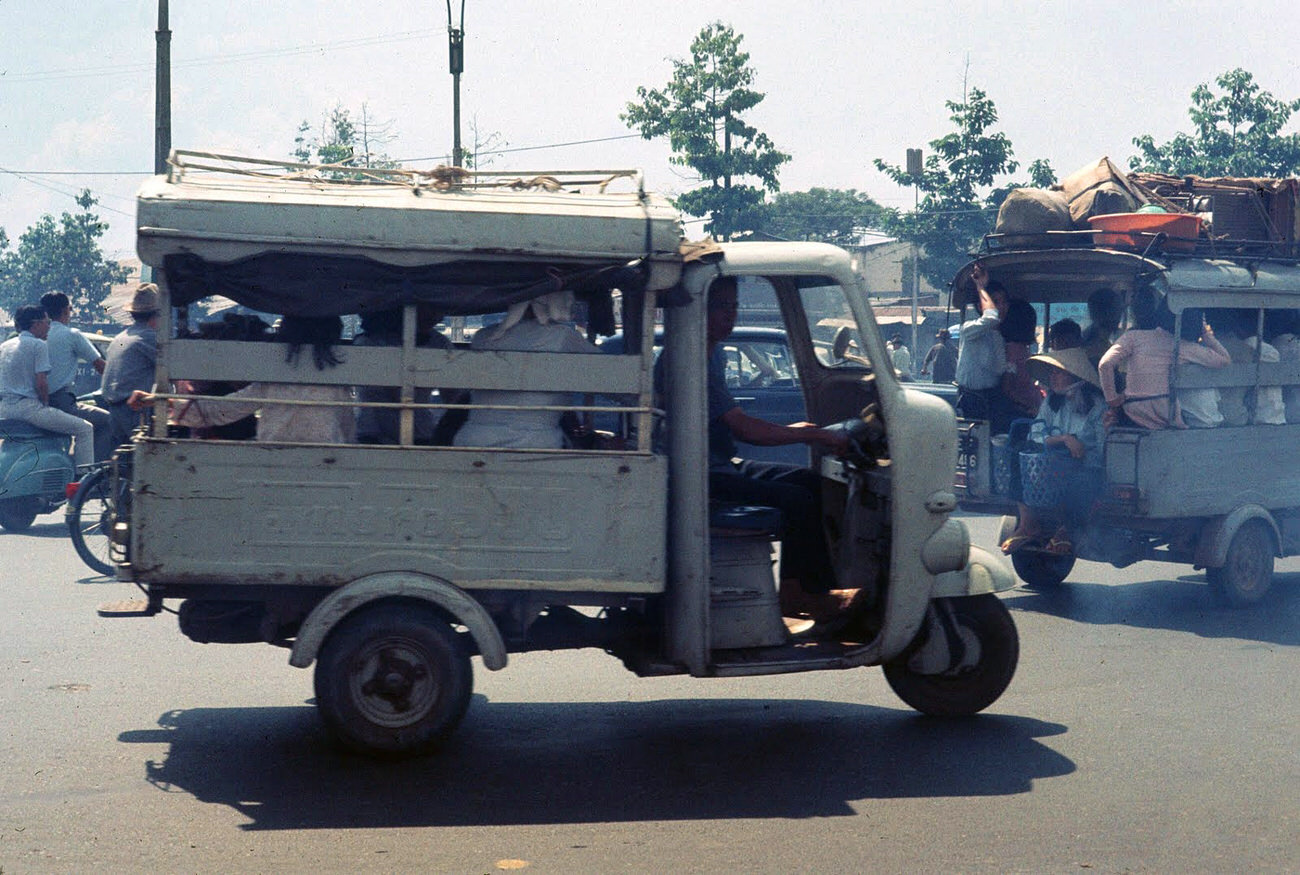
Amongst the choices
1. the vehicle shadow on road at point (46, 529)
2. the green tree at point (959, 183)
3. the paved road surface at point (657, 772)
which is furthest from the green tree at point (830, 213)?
the paved road surface at point (657, 772)

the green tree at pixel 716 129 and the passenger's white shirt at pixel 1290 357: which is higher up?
the green tree at pixel 716 129

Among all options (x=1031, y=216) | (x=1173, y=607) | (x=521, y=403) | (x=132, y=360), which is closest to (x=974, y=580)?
(x=521, y=403)

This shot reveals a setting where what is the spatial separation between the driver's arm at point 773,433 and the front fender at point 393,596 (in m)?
1.25

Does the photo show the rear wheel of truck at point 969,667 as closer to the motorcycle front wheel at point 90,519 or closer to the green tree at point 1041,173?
the motorcycle front wheel at point 90,519

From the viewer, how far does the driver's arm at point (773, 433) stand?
573cm

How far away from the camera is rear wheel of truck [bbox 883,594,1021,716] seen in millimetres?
6098

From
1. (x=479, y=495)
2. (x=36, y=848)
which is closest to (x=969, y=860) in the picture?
(x=479, y=495)

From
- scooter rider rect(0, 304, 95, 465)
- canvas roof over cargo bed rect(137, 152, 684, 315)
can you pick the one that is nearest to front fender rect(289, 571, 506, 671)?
canvas roof over cargo bed rect(137, 152, 684, 315)

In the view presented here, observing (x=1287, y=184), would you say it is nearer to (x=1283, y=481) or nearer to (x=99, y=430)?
(x=1283, y=481)

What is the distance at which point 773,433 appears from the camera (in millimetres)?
5801

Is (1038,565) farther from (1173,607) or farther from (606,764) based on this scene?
(606,764)

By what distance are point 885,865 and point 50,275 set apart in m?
65.3

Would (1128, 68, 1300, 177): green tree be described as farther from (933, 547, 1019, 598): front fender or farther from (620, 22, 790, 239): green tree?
(933, 547, 1019, 598): front fender

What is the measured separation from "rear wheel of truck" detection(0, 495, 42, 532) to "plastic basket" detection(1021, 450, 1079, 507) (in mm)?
7996
